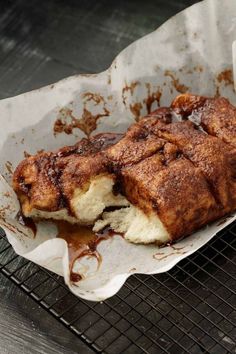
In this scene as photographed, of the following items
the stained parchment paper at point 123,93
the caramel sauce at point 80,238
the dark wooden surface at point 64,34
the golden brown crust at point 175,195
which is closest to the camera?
the golden brown crust at point 175,195

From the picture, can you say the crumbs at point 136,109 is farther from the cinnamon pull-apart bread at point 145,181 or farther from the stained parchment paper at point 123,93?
the cinnamon pull-apart bread at point 145,181

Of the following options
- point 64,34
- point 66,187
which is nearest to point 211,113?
point 66,187

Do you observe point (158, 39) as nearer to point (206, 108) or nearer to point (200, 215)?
point (206, 108)

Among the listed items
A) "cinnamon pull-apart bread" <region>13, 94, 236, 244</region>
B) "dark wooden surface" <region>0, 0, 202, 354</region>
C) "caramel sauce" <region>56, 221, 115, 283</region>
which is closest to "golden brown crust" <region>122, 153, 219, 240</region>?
"cinnamon pull-apart bread" <region>13, 94, 236, 244</region>

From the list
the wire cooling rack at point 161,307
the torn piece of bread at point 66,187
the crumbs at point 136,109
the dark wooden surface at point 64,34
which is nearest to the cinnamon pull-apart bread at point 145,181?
the torn piece of bread at point 66,187

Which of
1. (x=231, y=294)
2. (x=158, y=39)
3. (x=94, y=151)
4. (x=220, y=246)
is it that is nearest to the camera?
(x=231, y=294)

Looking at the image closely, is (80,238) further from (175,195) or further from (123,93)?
(123,93)

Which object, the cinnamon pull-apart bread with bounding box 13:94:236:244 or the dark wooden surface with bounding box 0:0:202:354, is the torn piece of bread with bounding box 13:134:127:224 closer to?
the cinnamon pull-apart bread with bounding box 13:94:236:244

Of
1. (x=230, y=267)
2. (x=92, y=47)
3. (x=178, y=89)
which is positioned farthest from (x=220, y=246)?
(x=92, y=47)
